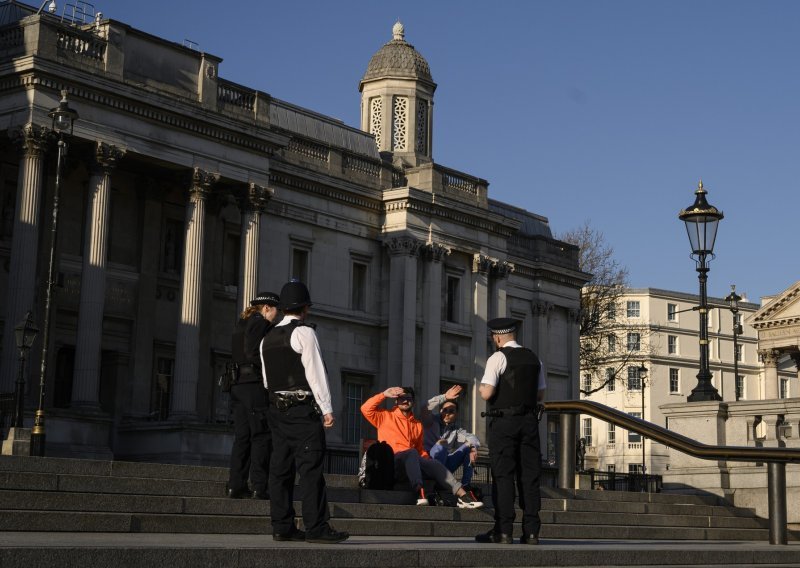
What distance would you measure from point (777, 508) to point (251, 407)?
694 centimetres

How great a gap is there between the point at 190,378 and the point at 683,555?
24724 mm

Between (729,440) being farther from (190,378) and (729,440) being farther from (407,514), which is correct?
(190,378)

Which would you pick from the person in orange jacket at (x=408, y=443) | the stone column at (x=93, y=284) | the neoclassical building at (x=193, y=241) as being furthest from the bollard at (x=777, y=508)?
the stone column at (x=93, y=284)

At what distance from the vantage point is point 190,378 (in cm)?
3466

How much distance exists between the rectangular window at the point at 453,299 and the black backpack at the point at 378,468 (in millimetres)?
31737

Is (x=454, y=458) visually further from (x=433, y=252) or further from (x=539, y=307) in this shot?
(x=539, y=307)

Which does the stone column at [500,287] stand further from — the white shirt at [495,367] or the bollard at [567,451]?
the white shirt at [495,367]

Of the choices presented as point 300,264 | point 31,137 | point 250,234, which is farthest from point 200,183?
point 300,264

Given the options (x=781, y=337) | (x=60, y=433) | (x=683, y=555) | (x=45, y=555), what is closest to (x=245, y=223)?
(x=60, y=433)

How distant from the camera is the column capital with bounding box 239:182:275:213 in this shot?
37.6 metres

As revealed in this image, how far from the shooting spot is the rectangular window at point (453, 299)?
47531 millimetres

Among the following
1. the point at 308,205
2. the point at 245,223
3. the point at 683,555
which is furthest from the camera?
the point at 308,205

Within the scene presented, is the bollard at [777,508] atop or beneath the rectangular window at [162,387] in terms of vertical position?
beneath

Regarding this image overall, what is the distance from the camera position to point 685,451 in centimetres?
1731
